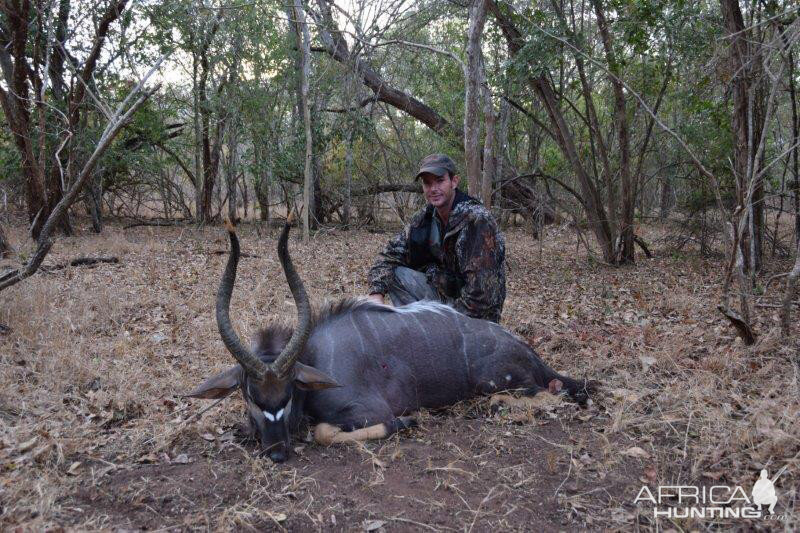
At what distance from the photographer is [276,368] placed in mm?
3574

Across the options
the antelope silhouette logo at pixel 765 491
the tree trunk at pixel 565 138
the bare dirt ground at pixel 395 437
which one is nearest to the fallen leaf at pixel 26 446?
the bare dirt ground at pixel 395 437

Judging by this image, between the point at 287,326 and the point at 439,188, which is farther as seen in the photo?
the point at 439,188

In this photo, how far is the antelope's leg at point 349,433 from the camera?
12.3ft

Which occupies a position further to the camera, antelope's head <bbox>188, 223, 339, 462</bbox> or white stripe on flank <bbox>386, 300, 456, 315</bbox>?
white stripe on flank <bbox>386, 300, 456, 315</bbox>

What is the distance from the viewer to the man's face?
5094 millimetres

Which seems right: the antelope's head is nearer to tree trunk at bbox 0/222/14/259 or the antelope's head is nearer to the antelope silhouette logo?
the antelope silhouette logo

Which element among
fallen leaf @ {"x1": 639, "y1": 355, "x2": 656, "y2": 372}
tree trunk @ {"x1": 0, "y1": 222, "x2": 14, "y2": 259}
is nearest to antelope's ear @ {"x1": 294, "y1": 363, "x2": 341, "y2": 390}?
fallen leaf @ {"x1": 639, "y1": 355, "x2": 656, "y2": 372}

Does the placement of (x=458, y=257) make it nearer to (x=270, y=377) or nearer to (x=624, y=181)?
(x=270, y=377)

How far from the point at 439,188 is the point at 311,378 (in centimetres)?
207

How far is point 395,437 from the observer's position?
3.83 m

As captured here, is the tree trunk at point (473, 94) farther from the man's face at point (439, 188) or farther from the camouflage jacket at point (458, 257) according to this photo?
the man's face at point (439, 188)

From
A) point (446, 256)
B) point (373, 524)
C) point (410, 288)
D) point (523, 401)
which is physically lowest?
point (373, 524)

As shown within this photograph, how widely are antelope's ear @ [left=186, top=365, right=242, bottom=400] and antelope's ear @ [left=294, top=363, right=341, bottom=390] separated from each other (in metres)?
0.37

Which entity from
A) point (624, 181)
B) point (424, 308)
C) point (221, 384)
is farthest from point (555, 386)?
point (624, 181)
